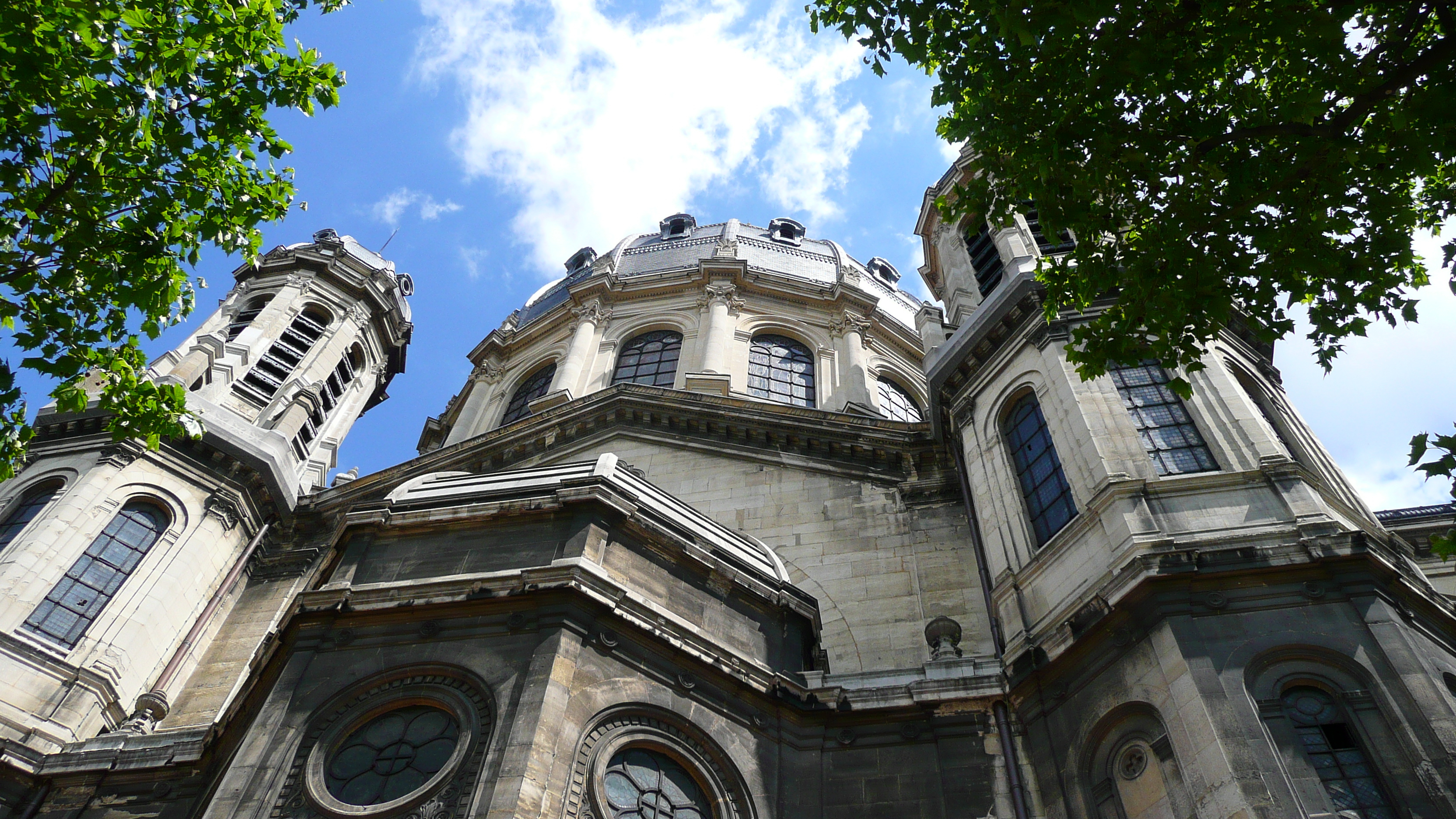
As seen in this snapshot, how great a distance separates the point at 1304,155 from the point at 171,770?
45.0 ft

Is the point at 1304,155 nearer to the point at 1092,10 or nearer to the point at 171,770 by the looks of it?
the point at 1092,10

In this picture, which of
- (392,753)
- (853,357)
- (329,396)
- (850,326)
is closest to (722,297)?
(850,326)

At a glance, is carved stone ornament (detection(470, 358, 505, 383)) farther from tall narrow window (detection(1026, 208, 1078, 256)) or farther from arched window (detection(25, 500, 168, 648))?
tall narrow window (detection(1026, 208, 1078, 256))

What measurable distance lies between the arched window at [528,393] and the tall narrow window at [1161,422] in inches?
751

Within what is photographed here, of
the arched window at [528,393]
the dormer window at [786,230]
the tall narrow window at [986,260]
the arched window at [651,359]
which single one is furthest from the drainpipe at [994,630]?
the dormer window at [786,230]

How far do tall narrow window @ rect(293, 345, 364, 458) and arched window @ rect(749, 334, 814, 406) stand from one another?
404 inches

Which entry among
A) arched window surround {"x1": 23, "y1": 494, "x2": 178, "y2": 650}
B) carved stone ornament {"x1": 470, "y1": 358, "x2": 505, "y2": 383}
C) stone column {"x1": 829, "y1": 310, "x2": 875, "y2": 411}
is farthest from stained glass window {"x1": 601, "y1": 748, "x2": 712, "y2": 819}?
carved stone ornament {"x1": 470, "y1": 358, "x2": 505, "y2": 383}

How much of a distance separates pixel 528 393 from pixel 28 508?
620 inches

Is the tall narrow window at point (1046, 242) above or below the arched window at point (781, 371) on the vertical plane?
below

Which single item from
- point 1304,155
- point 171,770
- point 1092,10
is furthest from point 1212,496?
point 171,770

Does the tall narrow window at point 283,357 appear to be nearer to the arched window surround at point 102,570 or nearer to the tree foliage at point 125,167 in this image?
the arched window surround at point 102,570

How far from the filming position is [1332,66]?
9.23 meters

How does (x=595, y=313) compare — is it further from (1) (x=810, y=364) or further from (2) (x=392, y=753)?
(2) (x=392, y=753)

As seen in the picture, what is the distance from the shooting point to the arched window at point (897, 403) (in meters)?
30.8
